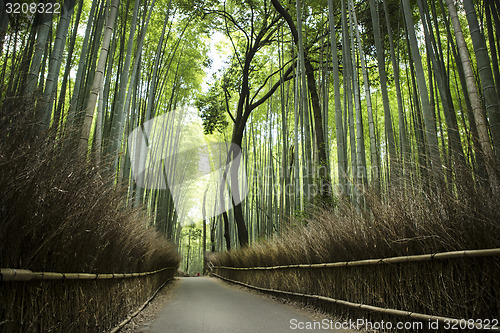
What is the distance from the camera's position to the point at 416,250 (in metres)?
1.98

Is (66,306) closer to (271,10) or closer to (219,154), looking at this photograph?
(271,10)

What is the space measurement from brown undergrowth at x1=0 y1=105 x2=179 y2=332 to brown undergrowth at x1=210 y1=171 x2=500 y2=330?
5.78 feet

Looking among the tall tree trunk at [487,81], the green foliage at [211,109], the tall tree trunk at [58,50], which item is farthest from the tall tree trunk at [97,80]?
the green foliage at [211,109]

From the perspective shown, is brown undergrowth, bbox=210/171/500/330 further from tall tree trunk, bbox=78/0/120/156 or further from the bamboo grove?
tall tree trunk, bbox=78/0/120/156

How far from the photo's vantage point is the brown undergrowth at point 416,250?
154 centimetres

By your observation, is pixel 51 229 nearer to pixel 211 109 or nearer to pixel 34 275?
pixel 34 275

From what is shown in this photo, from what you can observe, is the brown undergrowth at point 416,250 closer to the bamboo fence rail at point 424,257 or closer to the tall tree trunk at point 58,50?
the bamboo fence rail at point 424,257

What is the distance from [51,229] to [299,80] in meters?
5.06

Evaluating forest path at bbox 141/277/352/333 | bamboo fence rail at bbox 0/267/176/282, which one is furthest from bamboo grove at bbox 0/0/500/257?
forest path at bbox 141/277/352/333

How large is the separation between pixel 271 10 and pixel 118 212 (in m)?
6.46

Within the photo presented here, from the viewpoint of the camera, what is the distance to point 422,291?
187 cm

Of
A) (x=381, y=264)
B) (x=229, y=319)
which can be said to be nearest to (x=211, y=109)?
(x=229, y=319)

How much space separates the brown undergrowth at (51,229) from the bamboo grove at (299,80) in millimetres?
135

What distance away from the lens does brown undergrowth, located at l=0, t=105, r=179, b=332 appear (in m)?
1.18
